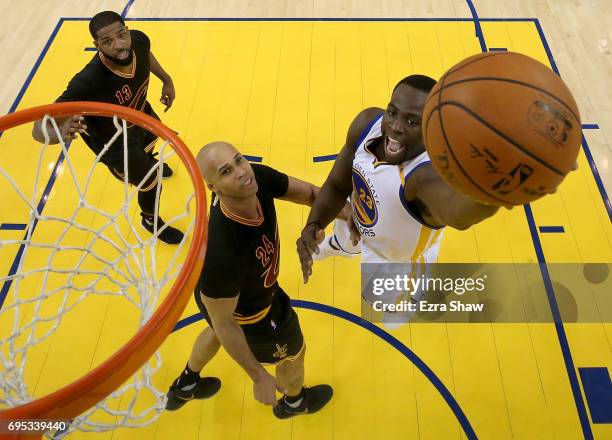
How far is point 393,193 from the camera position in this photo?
92.6 inches

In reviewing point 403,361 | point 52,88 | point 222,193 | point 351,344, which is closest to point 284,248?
point 351,344

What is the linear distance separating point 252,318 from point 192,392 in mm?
828

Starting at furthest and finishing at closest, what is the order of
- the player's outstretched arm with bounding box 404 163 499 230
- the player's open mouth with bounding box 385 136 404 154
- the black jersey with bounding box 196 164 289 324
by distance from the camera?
the player's open mouth with bounding box 385 136 404 154
the black jersey with bounding box 196 164 289 324
the player's outstretched arm with bounding box 404 163 499 230

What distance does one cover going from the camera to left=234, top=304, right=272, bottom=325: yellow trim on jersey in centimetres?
242

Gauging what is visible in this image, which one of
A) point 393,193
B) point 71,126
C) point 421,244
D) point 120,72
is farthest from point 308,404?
point 120,72

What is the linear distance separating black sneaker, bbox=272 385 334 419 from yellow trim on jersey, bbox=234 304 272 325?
71 cm

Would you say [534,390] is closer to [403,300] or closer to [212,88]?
[403,300]

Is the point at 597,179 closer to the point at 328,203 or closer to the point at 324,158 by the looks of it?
the point at 324,158

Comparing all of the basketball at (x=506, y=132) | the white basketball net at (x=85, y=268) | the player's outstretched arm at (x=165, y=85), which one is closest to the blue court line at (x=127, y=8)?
the white basketball net at (x=85, y=268)

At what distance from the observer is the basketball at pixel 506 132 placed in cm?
155

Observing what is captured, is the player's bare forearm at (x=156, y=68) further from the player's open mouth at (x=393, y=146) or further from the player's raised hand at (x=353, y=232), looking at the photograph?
the player's open mouth at (x=393, y=146)

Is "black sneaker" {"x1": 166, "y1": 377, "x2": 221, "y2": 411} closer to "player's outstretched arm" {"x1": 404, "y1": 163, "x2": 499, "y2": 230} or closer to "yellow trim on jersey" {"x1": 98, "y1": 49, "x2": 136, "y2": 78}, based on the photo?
"player's outstretched arm" {"x1": 404, "y1": 163, "x2": 499, "y2": 230}

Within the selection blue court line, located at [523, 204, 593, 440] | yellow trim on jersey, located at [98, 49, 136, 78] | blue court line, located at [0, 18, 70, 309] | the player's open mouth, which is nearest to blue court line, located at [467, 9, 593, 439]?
blue court line, located at [523, 204, 593, 440]

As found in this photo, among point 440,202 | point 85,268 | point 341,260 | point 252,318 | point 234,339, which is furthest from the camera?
point 341,260
